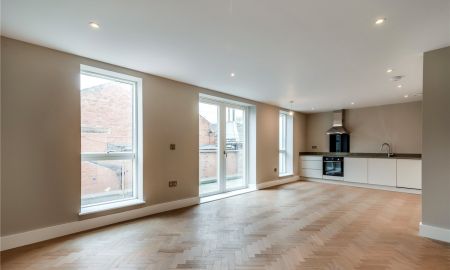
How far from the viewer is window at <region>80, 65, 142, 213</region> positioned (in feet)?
11.8

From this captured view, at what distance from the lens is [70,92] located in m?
3.30

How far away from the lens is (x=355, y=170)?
7.14 meters

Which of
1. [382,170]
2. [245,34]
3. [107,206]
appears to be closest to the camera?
[245,34]

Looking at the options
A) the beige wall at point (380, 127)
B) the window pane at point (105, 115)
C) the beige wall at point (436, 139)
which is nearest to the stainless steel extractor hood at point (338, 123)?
the beige wall at point (380, 127)

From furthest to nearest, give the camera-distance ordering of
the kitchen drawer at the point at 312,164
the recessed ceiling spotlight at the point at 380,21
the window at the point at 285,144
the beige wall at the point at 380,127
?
the window at the point at 285,144 → the kitchen drawer at the point at 312,164 → the beige wall at the point at 380,127 → the recessed ceiling spotlight at the point at 380,21

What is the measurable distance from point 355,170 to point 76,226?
23.3ft

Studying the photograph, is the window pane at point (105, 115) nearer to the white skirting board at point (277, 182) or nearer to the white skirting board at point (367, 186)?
the white skirting board at point (277, 182)

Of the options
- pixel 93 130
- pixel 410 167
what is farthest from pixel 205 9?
pixel 410 167

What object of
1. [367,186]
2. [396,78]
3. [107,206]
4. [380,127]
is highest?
[396,78]

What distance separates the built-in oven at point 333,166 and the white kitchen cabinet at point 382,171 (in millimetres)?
774

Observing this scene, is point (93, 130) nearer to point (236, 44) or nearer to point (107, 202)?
point (107, 202)

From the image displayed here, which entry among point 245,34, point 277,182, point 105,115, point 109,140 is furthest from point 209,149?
point 245,34

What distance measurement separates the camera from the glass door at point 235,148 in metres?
6.16

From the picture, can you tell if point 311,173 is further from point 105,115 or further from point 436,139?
point 105,115
